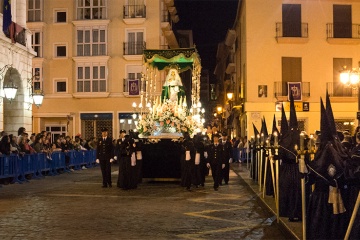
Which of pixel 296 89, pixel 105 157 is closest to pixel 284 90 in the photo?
pixel 296 89

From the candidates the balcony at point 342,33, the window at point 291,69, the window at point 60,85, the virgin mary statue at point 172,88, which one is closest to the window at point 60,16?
the window at point 60,85

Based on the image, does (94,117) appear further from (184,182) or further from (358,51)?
(184,182)

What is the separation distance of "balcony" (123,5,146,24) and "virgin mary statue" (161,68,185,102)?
67.8ft

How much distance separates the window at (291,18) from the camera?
40062 millimetres

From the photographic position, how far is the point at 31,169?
23.1m

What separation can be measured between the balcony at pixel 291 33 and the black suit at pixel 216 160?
2146 cm

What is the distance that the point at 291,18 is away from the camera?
40.1m

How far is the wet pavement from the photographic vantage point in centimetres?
1089

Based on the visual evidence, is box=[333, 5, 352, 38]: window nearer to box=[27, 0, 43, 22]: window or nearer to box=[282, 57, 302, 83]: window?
box=[282, 57, 302, 83]: window

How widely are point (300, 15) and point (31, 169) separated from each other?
2345cm

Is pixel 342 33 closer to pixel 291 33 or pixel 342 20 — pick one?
pixel 342 20

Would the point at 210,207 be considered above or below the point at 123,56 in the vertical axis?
below

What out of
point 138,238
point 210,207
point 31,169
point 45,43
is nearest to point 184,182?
point 210,207

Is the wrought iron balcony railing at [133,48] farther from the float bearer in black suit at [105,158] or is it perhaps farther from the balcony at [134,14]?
the float bearer in black suit at [105,158]
